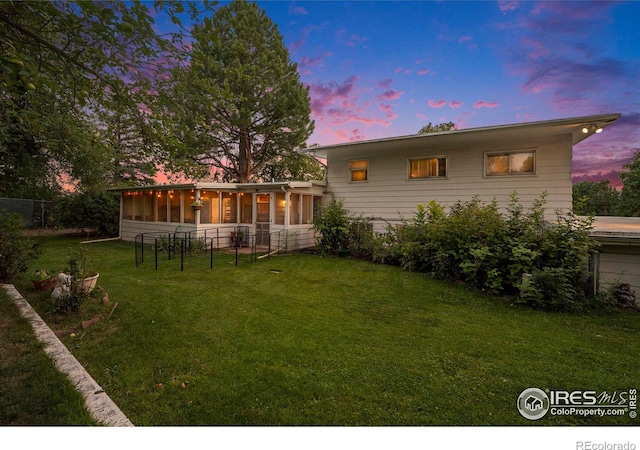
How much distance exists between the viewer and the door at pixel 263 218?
36.1ft

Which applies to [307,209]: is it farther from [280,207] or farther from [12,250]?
[12,250]

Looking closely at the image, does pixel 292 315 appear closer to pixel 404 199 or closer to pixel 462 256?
pixel 462 256

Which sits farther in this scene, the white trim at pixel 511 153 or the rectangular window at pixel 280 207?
the rectangular window at pixel 280 207

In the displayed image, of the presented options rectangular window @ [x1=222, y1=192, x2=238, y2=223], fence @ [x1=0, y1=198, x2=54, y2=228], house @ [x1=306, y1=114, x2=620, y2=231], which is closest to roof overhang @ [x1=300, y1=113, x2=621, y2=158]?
house @ [x1=306, y1=114, x2=620, y2=231]

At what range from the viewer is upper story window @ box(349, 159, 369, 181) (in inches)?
411

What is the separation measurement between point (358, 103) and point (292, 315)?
9.21m

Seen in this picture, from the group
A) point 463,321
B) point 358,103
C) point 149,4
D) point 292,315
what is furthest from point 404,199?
point 149,4

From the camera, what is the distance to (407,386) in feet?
8.18

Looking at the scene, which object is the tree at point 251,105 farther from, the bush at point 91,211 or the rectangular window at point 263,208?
the bush at point 91,211

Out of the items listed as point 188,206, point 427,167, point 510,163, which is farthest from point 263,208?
point 510,163

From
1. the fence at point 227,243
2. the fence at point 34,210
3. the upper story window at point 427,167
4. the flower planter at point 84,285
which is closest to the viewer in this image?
the flower planter at point 84,285

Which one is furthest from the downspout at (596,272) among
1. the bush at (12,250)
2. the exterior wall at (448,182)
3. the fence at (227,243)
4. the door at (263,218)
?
the bush at (12,250)

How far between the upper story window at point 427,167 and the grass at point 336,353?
476 cm

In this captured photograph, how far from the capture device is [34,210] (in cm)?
1670
